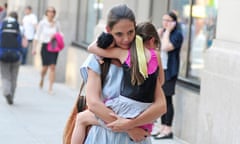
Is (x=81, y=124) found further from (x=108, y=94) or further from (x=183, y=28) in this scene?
(x=183, y=28)

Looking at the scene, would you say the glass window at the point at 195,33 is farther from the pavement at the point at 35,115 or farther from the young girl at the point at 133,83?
the young girl at the point at 133,83

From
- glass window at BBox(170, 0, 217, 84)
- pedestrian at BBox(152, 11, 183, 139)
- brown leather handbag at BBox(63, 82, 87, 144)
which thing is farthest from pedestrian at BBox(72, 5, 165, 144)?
glass window at BBox(170, 0, 217, 84)

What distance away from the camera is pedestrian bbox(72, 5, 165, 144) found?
3510mm

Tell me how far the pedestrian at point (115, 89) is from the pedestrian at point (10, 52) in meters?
7.66

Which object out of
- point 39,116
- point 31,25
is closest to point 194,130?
point 39,116

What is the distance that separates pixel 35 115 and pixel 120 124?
7199 mm

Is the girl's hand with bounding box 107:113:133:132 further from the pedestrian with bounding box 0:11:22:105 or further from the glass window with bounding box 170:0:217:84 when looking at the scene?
the pedestrian with bounding box 0:11:22:105

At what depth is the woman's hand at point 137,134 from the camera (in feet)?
11.7

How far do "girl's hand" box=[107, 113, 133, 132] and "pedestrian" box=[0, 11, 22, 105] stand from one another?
7768 millimetres

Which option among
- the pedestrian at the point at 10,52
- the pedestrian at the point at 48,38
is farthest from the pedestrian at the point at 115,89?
the pedestrian at the point at 48,38

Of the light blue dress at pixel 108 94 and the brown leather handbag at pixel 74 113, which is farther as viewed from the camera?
the brown leather handbag at pixel 74 113

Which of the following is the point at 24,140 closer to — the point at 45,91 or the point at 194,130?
the point at 194,130

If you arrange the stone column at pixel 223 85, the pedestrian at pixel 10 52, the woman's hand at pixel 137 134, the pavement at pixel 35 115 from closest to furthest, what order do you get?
the woman's hand at pixel 137 134 < the stone column at pixel 223 85 < the pavement at pixel 35 115 < the pedestrian at pixel 10 52

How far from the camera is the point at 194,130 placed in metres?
8.34
